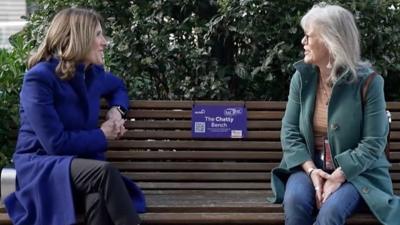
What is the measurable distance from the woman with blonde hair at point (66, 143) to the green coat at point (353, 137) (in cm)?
92

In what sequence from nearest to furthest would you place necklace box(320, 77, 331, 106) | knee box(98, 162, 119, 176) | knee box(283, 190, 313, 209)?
knee box(98, 162, 119, 176) → knee box(283, 190, 313, 209) → necklace box(320, 77, 331, 106)

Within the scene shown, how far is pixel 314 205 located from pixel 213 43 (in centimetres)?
173

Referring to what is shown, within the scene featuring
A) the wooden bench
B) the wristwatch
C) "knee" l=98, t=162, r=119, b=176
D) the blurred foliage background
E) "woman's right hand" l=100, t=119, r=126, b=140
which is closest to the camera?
"knee" l=98, t=162, r=119, b=176

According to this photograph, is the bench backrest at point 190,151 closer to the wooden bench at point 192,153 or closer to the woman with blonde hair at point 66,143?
the wooden bench at point 192,153

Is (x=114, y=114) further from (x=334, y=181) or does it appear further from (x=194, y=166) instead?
(x=334, y=181)

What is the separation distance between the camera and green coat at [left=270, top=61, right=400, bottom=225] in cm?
395

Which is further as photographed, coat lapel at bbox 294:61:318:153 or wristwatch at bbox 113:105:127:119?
wristwatch at bbox 113:105:127:119

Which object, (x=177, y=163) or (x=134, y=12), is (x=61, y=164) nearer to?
(x=177, y=163)

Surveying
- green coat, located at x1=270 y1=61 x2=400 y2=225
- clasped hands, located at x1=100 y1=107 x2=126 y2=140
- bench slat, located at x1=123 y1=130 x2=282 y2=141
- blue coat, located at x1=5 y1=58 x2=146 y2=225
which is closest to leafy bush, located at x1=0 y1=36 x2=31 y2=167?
blue coat, located at x1=5 y1=58 x2=146 y2=225

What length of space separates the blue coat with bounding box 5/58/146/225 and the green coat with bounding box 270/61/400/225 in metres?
0.91

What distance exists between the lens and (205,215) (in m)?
4.02

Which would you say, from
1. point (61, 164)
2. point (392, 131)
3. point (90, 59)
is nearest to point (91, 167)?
point (61, 164)

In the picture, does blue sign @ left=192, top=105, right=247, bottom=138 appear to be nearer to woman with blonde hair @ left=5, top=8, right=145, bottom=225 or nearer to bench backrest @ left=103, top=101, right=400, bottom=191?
bench backrest @ left=103, top=101, right=400, bottom=191

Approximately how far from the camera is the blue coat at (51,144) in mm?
3859
